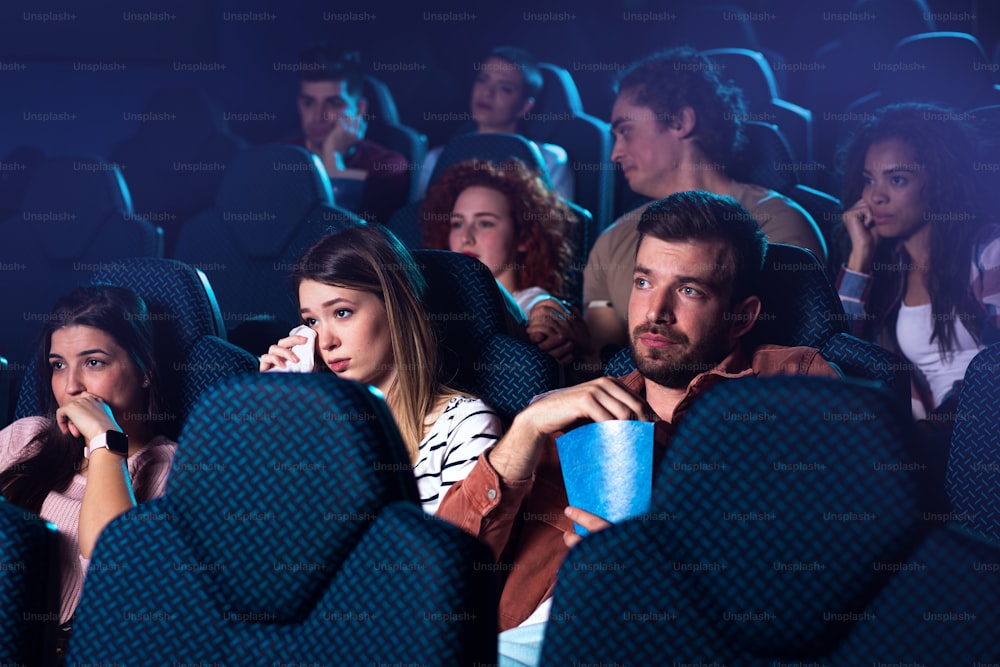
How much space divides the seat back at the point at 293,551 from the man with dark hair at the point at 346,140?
2639mm

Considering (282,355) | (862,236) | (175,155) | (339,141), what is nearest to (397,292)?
(282,355)

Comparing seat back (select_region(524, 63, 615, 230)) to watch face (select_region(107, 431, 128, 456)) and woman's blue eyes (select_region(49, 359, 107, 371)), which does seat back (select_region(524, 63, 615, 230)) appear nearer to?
woman's blue eyes (select_region(49, 359, 107, 371))

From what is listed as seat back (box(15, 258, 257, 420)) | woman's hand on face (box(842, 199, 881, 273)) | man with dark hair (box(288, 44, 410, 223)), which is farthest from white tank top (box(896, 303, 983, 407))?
man with dark hair (box(288, 44, 410, 223))

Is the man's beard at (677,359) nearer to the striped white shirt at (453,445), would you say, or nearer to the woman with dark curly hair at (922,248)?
the striped white shirt at (453,445)

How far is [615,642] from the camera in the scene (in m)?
0.85

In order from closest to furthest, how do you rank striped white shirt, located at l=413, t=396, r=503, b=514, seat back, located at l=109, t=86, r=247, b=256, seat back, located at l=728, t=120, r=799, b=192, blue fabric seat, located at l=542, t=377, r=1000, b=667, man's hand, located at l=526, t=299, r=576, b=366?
blue fabric seat, located at l=542, t=377, r=1000, b=667, striped white shirt, located at l=413, t=396, r=503, b=514, man's hand, located at l=526, t=299, r=576, b=366, seat back, located at l=728, t=120, r=799, b=192, seat back, located at l=109, t=86, r=247, b=256

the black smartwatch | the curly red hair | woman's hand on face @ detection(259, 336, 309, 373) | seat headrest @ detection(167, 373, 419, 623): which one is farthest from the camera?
the curly red hair

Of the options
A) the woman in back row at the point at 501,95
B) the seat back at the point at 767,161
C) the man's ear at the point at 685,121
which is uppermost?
the woman in back row at the point at 501,95

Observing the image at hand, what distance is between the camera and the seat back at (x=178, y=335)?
180cm

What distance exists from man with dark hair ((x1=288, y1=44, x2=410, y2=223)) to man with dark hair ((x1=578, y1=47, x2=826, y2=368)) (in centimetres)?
117

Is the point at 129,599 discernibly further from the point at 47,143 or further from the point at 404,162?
the point at 47,143

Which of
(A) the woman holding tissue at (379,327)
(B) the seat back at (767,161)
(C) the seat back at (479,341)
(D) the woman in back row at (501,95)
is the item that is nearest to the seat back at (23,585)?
(A) the woman holding tissue at (379,327)

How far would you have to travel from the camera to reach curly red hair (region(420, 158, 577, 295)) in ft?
8.23

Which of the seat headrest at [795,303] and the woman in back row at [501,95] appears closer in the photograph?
the seat headrest at [795,303]
